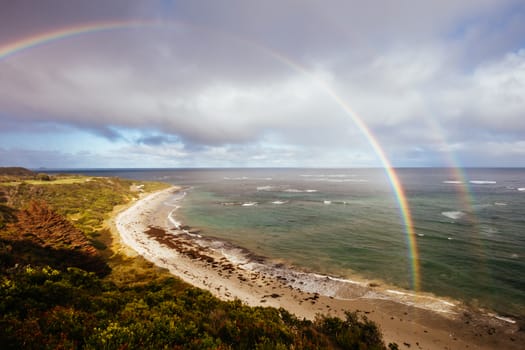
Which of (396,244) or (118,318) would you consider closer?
(118,318)

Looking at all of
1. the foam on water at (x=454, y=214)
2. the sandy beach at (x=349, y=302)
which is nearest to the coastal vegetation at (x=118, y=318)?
the sandy beach at (x=349, y=302)

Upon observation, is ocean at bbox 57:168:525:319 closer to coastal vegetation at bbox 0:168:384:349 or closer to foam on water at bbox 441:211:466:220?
foam on water at bbox 441:211:466:220

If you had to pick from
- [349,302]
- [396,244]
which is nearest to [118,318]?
[349,302]

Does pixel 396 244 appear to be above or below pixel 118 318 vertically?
below

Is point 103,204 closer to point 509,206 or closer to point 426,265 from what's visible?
point 426,265

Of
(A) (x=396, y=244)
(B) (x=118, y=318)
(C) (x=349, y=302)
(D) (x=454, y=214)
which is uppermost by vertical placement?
(B) (x=118, y=318)

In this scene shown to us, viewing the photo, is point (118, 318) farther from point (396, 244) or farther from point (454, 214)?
point (454, 214)

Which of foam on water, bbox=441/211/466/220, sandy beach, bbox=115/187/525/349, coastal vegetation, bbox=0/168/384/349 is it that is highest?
coastal vegetation, bbox=0/168/384/349

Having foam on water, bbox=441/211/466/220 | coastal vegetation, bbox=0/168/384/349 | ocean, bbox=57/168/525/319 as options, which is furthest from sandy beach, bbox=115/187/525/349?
foam on water, bbox=441/211/466/220

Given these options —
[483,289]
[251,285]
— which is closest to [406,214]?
[483,289]
